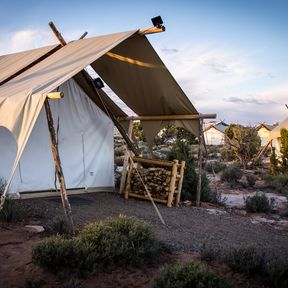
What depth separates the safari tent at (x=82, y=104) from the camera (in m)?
6.45

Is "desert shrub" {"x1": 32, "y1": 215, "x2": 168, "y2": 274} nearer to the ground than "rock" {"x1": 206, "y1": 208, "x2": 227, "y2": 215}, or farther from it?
farther from it

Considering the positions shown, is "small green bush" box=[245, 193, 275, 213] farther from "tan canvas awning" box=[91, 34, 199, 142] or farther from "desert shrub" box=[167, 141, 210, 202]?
"tan canvas awning" box=[91, 34, 199, 142]

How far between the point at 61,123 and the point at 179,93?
3067 mm

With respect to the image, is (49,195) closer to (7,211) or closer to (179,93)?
(7,211)

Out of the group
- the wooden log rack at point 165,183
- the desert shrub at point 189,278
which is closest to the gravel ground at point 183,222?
the wooden log rack at point 165,183

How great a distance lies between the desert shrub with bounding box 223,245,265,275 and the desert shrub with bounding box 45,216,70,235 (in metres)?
2.29

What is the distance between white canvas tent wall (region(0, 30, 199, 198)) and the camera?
5.29 m

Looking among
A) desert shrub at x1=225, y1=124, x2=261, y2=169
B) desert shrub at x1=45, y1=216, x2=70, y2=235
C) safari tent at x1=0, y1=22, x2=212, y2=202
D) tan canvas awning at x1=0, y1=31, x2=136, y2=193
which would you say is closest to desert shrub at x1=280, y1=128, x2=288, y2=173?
desert shrub at x1=225, y1=124, x2=261, y2=169

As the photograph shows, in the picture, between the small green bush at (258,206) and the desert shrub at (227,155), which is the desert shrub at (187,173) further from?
the desert shrub at (227,155)

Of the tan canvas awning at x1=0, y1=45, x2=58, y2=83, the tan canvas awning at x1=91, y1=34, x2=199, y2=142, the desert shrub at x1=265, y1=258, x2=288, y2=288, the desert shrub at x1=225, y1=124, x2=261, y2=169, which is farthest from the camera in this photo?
the desert shrub at x1=225, y1=124, x2=261, y2=169

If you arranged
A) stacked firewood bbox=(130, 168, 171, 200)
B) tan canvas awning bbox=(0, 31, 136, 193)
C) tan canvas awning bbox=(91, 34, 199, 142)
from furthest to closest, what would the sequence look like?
stacked firewood bbox=(130, 168, 171, 200) → tan canvas awning bbox=(91, 34, 199, 142) → tan canvas awning bbox=(0, 31, 136, 193)

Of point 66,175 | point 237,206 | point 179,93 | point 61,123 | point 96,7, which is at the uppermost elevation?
point 96,7

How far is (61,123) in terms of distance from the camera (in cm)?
948

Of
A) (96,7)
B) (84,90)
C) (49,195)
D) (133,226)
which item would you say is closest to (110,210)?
(49,195)
